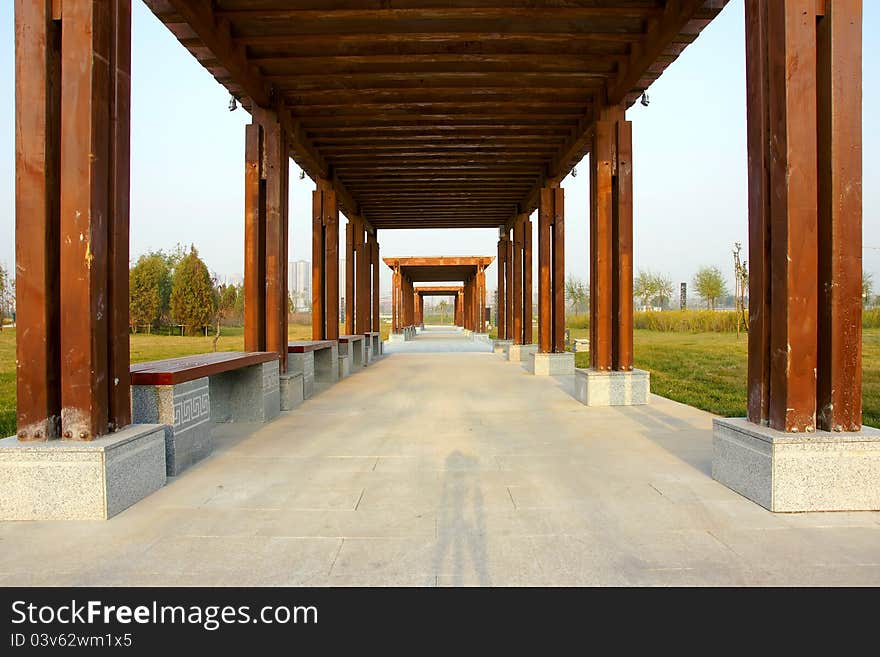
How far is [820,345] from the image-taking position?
12.6 feet

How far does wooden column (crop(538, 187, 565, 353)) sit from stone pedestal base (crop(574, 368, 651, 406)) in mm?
4459

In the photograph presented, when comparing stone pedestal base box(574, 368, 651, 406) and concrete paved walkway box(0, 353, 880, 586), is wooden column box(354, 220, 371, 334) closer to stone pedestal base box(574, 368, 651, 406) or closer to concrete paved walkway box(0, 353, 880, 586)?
stone pedestal base box(574, 368, 651, 406)

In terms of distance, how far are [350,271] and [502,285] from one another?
7.57m

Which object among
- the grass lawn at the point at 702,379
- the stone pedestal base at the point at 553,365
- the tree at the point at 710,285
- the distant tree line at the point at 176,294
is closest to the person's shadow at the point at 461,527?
the grass lawn at the point at 702,379

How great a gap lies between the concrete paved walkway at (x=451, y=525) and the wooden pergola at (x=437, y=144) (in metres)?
0.81

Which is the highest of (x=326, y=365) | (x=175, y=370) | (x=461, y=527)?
(x=175, y=370)

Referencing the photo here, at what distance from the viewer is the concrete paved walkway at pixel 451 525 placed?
279 centimetres

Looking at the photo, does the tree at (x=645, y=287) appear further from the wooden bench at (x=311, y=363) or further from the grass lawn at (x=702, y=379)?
the wooden bench at (x=311, y=363)


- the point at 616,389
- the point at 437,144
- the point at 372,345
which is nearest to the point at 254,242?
the point at 437,144

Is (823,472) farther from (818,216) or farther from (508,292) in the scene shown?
(508,292)

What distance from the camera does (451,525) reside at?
341 centimetres
